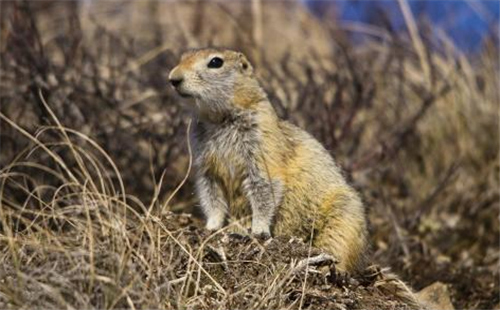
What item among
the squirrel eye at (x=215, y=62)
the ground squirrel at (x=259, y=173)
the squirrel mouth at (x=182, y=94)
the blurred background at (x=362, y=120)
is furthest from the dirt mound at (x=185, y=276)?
the blurred background at (x=362, y=120)

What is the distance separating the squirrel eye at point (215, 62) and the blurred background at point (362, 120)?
2.12 feet

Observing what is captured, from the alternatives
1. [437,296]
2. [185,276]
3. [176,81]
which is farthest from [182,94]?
[437,296]

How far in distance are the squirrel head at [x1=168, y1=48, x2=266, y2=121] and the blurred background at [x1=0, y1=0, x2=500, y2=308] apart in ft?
2.01

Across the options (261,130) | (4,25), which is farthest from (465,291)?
(4,25)

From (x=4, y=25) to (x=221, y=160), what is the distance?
3.83 metres

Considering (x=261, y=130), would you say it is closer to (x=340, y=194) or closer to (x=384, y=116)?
(x=340, y=194)

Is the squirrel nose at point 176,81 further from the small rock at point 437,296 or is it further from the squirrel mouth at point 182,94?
the small rock at point 437,296

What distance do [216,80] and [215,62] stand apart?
0.34 feet

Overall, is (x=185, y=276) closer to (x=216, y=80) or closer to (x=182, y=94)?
(x=182, y=94)

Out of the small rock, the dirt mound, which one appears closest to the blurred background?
the small rock

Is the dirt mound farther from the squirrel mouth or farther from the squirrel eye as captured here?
the squirrel eye

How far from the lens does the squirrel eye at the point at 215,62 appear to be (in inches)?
189

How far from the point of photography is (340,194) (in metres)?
4.82

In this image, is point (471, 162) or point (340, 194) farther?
point (471, 162)
